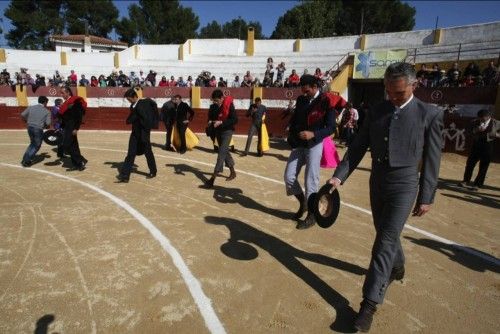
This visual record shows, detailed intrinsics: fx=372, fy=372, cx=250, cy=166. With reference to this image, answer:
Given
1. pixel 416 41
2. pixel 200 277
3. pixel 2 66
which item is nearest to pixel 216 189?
pixel 200 277

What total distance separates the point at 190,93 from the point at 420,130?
16367 mm

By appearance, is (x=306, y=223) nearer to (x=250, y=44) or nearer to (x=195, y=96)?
(x=195, y=96)

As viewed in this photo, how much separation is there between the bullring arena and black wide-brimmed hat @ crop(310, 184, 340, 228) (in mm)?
659

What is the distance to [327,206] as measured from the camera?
10.7ft

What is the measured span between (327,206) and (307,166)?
4.74ft

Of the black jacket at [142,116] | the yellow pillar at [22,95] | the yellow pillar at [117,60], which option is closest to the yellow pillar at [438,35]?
the black jacket at [142,116]

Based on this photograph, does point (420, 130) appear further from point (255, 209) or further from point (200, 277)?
point (255, 209)

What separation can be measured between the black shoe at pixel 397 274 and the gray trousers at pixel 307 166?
1.50m

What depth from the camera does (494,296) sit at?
332cm

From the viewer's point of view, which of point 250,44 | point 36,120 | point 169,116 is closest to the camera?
point 36,120

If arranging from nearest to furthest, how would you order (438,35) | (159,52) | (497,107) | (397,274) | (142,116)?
(397,274) < (142,116) < (497,107) < (438,35) < (159,52)

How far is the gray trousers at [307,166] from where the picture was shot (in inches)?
182

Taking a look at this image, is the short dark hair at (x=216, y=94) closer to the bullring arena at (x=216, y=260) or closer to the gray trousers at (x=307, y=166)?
the bullring arena at (x=216, y=260)

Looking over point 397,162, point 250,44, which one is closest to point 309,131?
point 397,162
